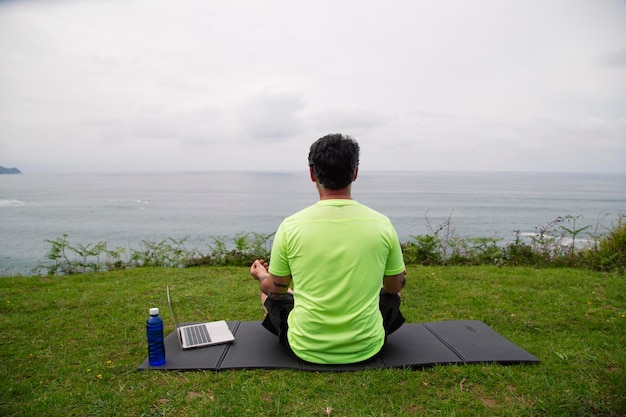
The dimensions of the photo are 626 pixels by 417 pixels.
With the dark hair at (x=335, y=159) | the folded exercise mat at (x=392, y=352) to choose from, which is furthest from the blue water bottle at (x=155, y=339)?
the dark hair at (x=335, y=159)

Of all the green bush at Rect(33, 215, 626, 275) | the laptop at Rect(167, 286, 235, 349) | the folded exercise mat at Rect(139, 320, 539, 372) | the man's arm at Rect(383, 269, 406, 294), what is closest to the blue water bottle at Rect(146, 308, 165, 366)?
the folded exercise mat at Rect(139, 320, 539, 372)

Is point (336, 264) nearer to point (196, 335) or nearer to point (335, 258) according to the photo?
point (335, 258)

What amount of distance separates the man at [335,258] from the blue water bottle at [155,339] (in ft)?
3.15

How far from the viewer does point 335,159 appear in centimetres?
287

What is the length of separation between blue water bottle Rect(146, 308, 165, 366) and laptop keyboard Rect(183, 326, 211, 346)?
412mm

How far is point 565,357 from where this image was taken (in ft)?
12.0

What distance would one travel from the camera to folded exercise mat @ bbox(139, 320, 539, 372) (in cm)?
345

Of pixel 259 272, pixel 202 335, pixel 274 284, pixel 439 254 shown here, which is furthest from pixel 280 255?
pixel 439 254

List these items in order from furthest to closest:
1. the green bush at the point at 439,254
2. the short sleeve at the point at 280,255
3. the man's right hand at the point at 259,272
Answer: the green bush at the point at 439,254 < the man's right hand at the point at 259,272 < the short sleeve at the point at 280,255

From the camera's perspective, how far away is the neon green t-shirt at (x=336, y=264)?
9.70ft

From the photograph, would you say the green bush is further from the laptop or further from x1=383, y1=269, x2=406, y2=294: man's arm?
x1=383, y1=269, x2=406, y2=294: man's arm

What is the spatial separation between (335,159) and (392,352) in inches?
74.1

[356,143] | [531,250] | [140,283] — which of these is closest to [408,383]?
[356,143]

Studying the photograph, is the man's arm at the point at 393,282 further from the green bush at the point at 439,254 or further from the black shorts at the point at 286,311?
the green bush at the point at 439,254
